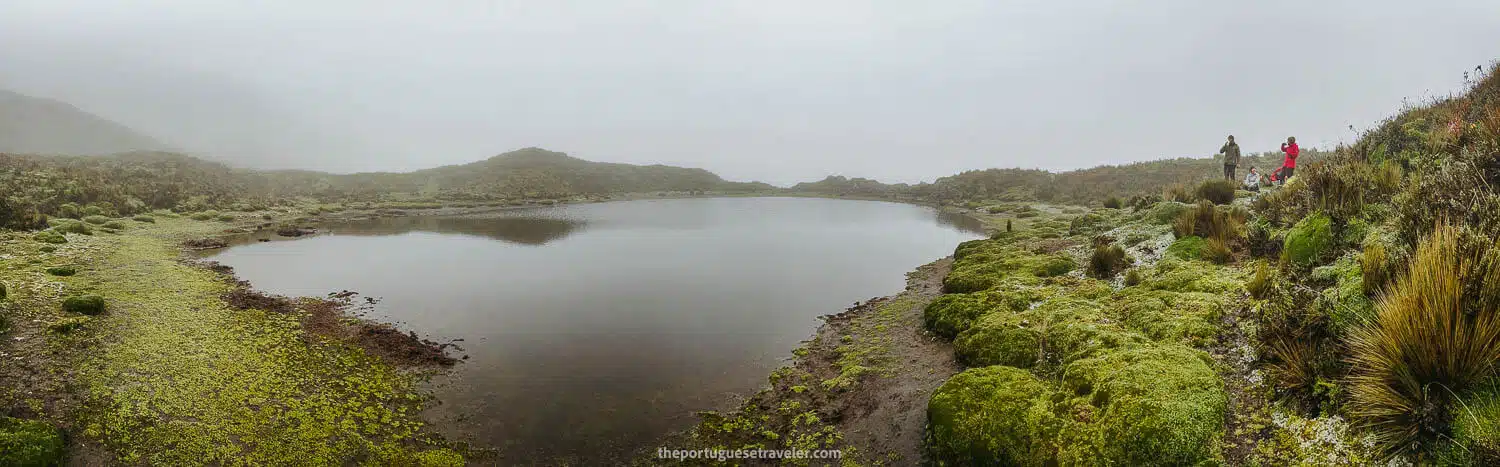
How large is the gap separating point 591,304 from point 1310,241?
63.0 feet

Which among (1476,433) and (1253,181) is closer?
(1476,433)

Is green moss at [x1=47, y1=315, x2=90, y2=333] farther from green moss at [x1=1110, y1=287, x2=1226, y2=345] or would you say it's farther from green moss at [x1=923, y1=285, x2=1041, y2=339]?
green moss at [x1=1110, y1=287, x2=1226, y2=345]

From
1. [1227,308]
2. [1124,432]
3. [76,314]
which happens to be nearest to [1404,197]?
[1227,308]

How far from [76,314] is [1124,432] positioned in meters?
22.4

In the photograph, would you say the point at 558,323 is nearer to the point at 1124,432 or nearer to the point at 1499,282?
the point at 1124,432

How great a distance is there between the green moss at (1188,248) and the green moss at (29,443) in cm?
2276

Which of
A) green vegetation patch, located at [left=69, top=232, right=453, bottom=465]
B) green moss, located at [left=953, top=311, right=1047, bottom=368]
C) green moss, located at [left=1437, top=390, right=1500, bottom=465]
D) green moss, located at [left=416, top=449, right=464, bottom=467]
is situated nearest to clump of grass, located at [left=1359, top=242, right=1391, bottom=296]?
green moss, located at [left=1437, top=390, right=1500, bottom=465]

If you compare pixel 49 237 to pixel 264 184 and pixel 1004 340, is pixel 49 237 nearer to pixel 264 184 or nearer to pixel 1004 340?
pixel 1004 340

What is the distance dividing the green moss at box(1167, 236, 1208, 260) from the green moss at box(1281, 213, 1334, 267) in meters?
3.08

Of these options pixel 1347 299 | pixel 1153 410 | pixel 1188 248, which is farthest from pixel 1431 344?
pixel 1188 248

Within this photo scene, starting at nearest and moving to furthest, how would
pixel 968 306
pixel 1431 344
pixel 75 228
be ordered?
pixel 1431 344 < pixel 968 306 < pixel 75 228

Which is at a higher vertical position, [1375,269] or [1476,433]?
[1375,269]

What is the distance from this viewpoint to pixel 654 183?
155500mm

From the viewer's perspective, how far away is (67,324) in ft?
40.1
